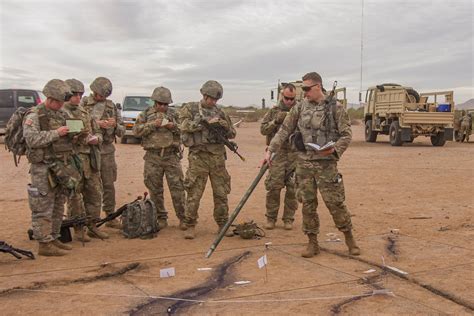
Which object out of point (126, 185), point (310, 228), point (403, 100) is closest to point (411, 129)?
point (403, 100)

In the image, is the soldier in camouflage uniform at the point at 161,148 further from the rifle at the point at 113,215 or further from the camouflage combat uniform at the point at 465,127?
the camouflage combat uniform at the point at 465,127

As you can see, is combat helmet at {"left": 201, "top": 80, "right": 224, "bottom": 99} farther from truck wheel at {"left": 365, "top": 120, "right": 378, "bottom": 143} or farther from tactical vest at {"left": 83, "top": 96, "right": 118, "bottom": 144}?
truck wheel at {"left": 365, "top": 120, "right": 378, "bottom": 143}

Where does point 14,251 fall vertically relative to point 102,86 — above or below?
below

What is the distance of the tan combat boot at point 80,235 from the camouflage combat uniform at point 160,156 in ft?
3.47

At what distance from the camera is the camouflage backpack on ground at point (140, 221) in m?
6.81

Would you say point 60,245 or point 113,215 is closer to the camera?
point 60,245

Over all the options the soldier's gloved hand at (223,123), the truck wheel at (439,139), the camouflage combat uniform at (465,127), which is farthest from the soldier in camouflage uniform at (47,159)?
the camouflage combat uniform at (465,127)

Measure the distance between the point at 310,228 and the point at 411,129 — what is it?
16.3 meters

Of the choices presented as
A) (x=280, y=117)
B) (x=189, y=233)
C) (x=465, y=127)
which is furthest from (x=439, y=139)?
(x=189, y=233)

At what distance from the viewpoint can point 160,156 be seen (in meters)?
7.30

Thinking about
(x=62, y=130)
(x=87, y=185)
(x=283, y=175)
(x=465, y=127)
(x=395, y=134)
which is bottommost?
(x=87, y=185)

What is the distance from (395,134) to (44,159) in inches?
693

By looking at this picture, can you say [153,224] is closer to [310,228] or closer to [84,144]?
[84,144]

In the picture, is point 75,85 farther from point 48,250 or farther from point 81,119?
point 48,250
